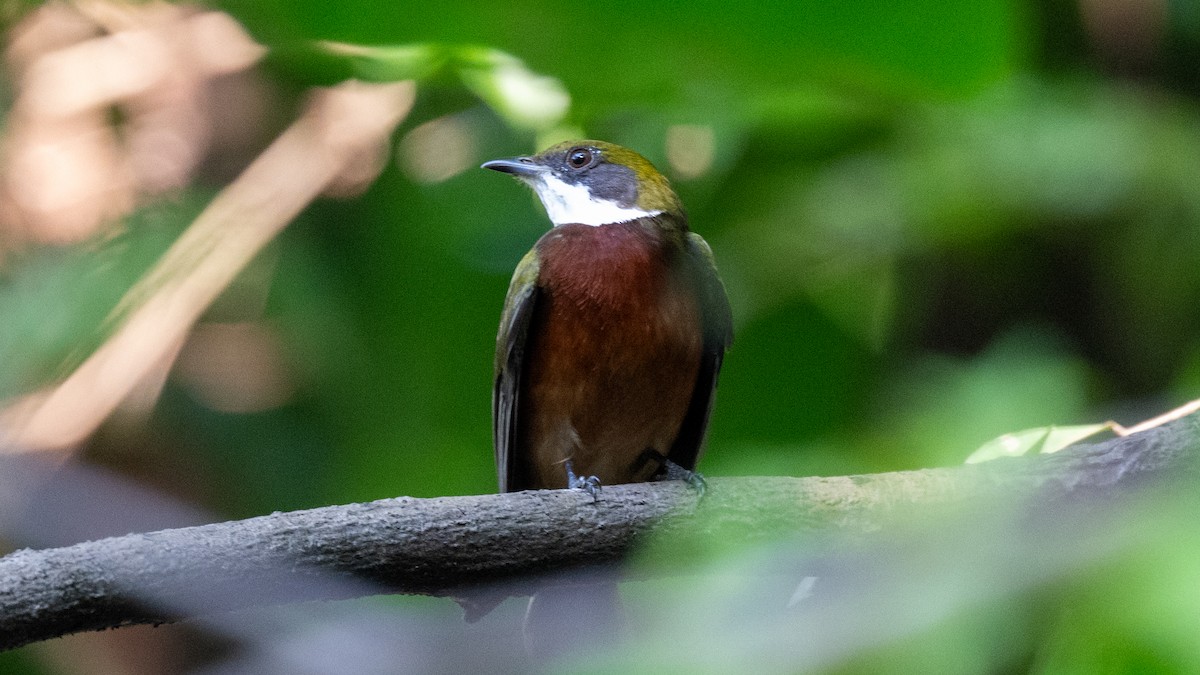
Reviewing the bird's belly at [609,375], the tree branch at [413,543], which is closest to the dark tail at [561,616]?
the tree branch at [413,543]

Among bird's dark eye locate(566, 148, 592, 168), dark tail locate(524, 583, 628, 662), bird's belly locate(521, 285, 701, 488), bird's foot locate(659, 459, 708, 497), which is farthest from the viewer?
bird's dark eye locate(566, 148, 592, 168)

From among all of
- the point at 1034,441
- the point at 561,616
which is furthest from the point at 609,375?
the point at 1034,441

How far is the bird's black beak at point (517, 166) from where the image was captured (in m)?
4.19

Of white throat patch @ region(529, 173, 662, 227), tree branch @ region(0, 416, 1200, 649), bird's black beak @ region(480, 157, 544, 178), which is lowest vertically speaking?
tree branch @ region(0, 416, 1200, 649)

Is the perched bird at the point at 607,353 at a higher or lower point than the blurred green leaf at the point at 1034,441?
lower

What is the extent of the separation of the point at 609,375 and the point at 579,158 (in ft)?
3.27

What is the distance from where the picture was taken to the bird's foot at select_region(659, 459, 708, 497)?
2934mm

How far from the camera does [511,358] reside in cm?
370

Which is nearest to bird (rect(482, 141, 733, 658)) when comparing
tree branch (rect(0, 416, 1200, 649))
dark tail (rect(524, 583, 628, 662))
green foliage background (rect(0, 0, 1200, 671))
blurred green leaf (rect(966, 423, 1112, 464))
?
green foliage background (rect(0, 0, 1200, 671))

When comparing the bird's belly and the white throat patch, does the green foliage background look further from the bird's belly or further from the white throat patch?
the bird's belly

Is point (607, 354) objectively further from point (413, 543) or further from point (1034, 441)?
point (1034, 441)

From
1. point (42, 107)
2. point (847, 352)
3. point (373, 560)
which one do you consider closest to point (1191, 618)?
point (373, 560)

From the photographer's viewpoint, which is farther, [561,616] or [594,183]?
[594,183]

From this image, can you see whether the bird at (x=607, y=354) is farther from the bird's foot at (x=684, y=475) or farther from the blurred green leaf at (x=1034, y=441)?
the blurred green leaf at (x=1034, y=441)
